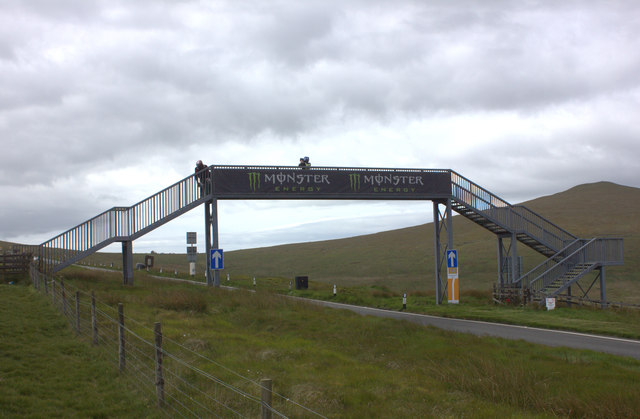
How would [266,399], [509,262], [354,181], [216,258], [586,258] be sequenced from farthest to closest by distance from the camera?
[509,262]
[586,258]
[354,181]
[216,258]
[266,399]

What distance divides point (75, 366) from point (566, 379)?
9458 mm

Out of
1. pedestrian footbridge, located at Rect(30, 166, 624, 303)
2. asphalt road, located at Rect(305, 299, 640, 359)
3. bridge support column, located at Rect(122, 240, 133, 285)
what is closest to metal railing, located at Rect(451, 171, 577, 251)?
pedestrian footbridge, located at Rect(30, 166, 624, 303)

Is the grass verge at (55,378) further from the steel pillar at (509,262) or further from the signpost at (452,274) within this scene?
the steel pillar at (509,262)

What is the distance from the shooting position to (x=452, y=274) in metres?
27.7

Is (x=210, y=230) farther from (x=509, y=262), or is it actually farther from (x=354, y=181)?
(x=509, y=262)

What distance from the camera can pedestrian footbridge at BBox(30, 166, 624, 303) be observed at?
91.7 feet

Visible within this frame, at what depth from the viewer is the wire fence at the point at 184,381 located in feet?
25.7

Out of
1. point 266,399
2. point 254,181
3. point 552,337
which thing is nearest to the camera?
point 266,399

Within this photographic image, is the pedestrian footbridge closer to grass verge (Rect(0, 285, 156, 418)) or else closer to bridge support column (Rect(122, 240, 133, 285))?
bridge support column (Rect(122, 240, 133, 285))

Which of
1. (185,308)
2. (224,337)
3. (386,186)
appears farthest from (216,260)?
(224,337)

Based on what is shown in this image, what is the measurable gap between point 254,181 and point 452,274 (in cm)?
1129

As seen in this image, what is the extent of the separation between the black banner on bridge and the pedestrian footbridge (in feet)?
0.17

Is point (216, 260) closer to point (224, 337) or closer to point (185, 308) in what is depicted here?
point (185, 308)

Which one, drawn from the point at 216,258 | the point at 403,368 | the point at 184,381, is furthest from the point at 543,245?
the point at 184,381
